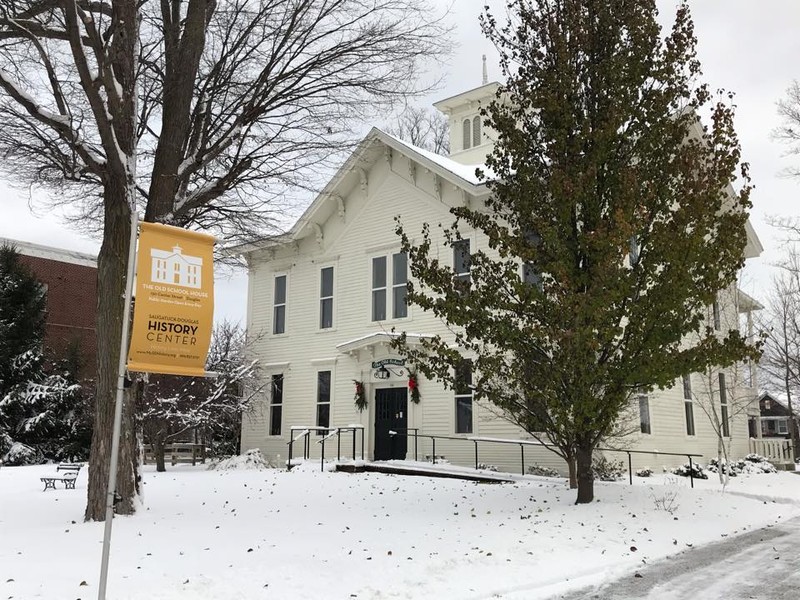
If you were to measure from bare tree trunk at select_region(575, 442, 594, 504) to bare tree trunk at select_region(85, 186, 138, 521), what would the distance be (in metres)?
6.76

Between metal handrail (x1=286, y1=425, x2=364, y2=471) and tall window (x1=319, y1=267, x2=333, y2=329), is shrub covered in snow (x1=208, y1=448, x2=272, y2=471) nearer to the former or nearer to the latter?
metal handrail (x1=286, y1=425, x2=364, y2=471)

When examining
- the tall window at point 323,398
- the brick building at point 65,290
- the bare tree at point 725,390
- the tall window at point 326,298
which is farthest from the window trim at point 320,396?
the brick building at point 65,290

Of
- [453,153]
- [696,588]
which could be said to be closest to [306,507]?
[696,588]

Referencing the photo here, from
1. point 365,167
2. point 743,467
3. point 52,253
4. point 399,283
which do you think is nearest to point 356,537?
point 399,283

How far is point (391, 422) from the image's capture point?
2011cm

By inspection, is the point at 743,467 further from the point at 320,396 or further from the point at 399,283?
the point at 320,396

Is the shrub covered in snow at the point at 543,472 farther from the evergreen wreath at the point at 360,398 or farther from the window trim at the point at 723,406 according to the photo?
the window trim at the point at 723,406

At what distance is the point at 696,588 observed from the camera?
6801mm

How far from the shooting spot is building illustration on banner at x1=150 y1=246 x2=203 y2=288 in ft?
18.7

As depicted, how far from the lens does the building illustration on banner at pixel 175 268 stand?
5.70 metres

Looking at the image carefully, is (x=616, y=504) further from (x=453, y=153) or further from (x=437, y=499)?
(x=453, y=153)

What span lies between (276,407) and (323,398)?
2175 millimetres

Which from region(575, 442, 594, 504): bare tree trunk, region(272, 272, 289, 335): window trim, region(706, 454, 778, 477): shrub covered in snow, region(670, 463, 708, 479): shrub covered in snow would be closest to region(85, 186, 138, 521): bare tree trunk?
region(575, 442, 594, 504): bare tree trunk

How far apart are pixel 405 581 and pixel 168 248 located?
3755 millimetres
